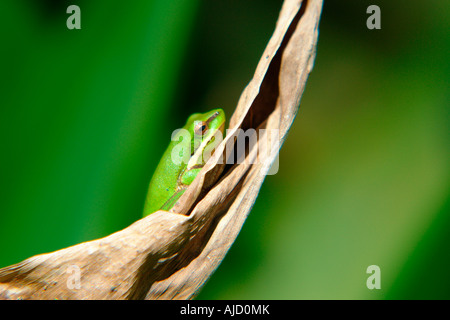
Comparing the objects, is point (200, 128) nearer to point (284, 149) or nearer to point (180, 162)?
point (180, 162)

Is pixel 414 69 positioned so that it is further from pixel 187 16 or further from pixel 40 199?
pixel 40 199

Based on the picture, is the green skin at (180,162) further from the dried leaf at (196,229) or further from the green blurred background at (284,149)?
the dried leaf at (196,229)

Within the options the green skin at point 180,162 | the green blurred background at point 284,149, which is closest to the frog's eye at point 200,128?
the green skin at point 180,162

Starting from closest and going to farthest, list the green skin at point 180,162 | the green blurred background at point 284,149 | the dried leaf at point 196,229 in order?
the dried leaf at point 196,229, the green blurred background at point 284,149, the green skin at point 180,162

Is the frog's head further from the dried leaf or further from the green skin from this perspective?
the dried leaf

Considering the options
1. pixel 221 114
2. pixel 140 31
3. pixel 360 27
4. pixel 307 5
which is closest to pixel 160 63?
pixel 140 31

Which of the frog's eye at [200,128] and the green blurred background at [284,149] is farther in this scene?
the frog's eye at [200,128]

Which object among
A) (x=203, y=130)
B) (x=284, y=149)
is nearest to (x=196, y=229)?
(x=284, y=149)
